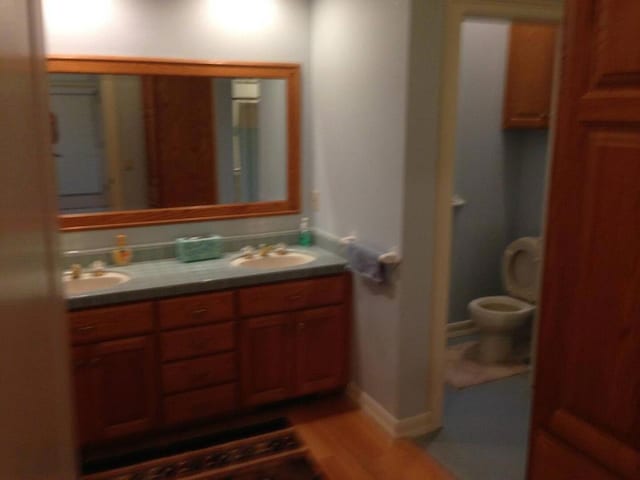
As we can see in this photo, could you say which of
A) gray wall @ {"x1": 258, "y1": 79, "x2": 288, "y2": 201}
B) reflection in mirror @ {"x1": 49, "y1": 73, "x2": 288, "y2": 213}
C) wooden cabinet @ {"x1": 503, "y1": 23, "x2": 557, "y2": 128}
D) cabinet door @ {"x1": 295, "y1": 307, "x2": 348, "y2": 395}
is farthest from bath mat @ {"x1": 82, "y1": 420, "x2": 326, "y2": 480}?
wooden cabinet @ {"x1": 503, "y1": 23, "x2": 557, "y2": 128}

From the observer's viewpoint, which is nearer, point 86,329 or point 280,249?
point 86,329

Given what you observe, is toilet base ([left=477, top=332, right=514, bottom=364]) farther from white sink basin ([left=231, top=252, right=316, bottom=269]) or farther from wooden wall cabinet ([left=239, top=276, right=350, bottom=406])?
white sink basin ([left=231, top=252, right=316, bottom=269])

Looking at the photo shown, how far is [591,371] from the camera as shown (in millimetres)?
1248

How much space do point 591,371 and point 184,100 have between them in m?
2.45

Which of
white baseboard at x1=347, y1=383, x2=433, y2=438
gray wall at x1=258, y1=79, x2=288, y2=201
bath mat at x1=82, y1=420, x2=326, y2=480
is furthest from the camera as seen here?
gray wall at x1=258, y1=79, x2=288, y2=201

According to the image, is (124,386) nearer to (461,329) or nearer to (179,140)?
(179,140)

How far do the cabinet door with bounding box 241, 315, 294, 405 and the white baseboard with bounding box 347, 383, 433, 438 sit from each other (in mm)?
439

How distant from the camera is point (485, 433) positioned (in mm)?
2848

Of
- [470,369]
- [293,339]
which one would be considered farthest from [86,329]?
[470,369]

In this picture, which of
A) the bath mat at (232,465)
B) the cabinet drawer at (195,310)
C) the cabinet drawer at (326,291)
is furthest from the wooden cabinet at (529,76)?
the bath mat at (232,465)

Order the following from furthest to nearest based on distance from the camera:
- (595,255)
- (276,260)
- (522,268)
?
(522,268), (276,260), (595,255)

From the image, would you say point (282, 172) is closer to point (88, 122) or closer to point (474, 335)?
point (88, 122)

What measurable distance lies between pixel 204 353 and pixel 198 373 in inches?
4.0

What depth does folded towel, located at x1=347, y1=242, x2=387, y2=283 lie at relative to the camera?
8.93 feet
